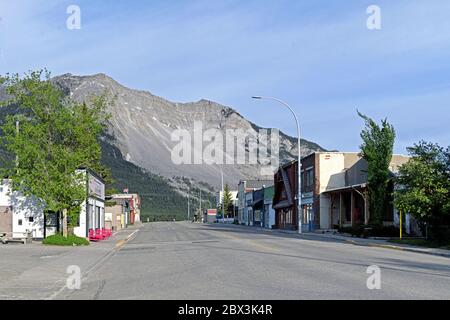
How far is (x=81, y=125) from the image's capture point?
128 feet

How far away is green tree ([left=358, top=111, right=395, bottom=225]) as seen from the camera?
2015 inches

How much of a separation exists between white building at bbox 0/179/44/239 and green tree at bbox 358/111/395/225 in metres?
24.2

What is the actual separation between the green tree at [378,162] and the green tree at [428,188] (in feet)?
36.8

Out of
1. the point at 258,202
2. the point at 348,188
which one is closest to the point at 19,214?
the point at 348,188

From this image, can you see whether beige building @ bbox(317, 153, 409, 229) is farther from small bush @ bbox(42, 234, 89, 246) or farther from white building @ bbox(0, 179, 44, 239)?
small bush @ bbox(42, 234, 89, 246)

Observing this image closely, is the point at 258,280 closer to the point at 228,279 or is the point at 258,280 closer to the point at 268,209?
the point at 228,279

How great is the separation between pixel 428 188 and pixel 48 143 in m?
21.7

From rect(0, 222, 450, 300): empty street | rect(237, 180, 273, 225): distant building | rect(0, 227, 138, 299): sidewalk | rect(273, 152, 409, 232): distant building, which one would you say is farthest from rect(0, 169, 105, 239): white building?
rect(237, 180, 273, 225): distant building

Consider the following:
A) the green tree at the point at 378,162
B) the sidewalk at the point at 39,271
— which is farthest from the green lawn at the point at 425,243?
the sidewalk at the point at 39,271

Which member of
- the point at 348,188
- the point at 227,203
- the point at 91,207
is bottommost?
the point at 227,203

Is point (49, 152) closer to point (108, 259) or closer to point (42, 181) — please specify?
point (42, 181)

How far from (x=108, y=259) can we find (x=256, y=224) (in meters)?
84.0

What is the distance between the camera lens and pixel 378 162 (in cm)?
A: 5119
